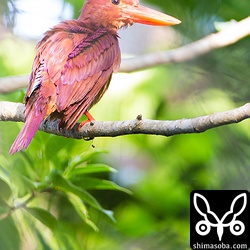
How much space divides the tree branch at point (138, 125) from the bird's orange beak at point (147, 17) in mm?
238

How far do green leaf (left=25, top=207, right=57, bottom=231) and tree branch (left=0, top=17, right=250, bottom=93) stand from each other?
0.25 m

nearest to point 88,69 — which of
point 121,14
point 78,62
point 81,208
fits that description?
point 78,62

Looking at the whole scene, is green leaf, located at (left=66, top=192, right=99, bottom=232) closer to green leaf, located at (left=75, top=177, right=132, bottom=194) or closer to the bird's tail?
green leaf, located at (left=75, top=177, right=132, bottom=194)

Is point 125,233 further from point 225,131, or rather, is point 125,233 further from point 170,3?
point 170,3

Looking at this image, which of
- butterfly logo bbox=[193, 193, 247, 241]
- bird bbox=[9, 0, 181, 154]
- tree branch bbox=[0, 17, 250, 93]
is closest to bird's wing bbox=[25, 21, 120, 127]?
bird bbox=[9, 0, 181, 154]

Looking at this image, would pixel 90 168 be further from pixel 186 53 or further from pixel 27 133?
pixel 186 53

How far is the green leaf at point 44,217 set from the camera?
49.1 inches

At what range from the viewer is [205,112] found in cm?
137

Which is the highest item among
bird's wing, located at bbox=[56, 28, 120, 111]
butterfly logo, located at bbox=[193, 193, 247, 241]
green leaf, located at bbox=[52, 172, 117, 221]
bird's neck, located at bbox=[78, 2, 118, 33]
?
bird's neck, located at bbox=[78, 2, 118, 33]

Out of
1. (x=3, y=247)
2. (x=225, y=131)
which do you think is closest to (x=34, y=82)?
(x=3, y=247)

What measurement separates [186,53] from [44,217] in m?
0.43

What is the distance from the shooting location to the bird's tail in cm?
111

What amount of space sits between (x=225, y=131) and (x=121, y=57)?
0.26 meters

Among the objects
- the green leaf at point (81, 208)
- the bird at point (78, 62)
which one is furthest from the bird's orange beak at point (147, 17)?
the green leaf at point (81, 208)
